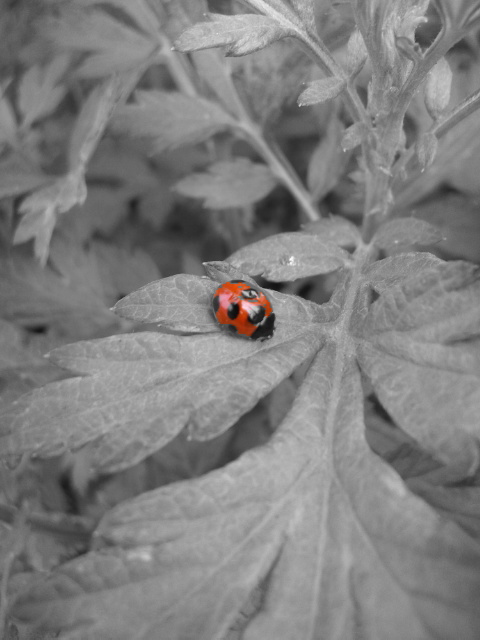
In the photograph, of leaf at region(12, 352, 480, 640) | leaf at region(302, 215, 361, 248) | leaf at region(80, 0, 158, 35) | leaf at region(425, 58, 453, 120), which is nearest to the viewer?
leaf at region(12, 352, 480, 640)

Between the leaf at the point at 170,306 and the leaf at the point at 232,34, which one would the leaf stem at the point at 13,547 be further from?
the leaf at the point at 232,34

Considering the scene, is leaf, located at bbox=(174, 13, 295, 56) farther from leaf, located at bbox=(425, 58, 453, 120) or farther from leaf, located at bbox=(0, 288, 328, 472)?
leaf, located at bbox=(0, 288, 328, 472)

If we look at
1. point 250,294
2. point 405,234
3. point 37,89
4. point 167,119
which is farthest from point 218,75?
point 250,294

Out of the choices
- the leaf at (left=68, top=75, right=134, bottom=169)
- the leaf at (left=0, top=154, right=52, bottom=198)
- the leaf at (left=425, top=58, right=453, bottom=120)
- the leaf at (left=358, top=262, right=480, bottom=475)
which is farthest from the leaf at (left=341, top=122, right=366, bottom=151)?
the leaf at (left=0, top=154, right=52, bottom=198)

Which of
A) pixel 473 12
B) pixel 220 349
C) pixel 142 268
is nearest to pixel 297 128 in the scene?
pixel 142 268

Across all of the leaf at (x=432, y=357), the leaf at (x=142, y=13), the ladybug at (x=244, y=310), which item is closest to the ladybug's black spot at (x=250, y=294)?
the ladybug at (x=244, y=310)

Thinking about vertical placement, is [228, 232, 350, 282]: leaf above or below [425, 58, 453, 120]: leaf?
below

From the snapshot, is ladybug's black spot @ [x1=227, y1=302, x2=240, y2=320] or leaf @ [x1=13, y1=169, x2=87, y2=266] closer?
ladybug's black spot @ [x1=227, y1=302, x2=240, y2=320]

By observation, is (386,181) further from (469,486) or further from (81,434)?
(81,434)
